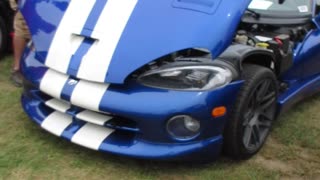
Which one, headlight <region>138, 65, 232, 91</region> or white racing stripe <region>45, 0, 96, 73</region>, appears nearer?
headlight <region>138, 65, 232, 91</region>

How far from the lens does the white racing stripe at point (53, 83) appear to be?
2854 millimetres

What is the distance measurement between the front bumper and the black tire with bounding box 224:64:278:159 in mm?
81

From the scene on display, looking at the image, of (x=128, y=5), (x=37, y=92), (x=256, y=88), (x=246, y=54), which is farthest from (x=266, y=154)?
(x=37, y=92)

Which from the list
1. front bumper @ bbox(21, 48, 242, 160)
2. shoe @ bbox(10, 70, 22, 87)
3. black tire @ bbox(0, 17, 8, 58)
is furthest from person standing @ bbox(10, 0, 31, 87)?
front bumper @ bbox(21, 48, 242, 160)

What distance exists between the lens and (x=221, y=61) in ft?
9.23

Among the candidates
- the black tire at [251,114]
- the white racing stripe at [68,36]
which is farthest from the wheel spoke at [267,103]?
the white racing stripe at [68,36]

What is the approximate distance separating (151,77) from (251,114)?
2.48ft

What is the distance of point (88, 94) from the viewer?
2.73 metres

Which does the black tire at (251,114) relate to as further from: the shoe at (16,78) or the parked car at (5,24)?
the parked car at (5,24)

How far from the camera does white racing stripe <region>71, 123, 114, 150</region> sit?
9.20 feet

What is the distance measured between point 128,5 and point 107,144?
889 mm

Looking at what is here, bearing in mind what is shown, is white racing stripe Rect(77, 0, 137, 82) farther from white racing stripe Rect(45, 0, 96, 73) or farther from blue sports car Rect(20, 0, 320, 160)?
white racing stripe Rect(45, 0, 96, 73)

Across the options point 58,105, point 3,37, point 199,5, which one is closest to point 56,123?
point 58,105

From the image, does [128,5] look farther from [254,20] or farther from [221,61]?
[254,20]
